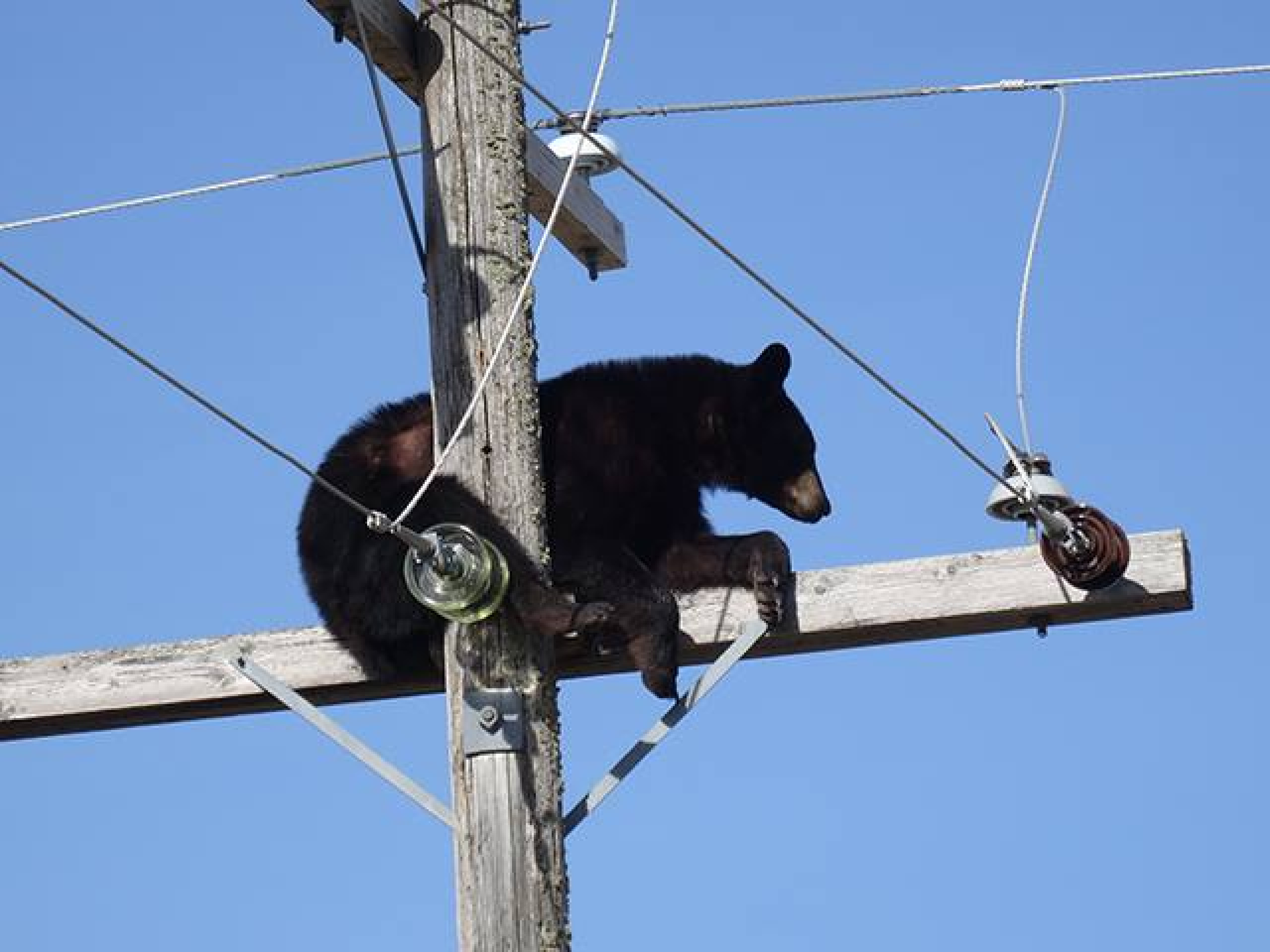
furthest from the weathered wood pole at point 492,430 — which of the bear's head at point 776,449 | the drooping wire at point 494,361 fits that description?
the bear's head at point 776,449

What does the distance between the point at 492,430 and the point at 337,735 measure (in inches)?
34.9

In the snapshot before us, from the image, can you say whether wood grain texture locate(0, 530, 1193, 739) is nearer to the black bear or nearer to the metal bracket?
the black bear

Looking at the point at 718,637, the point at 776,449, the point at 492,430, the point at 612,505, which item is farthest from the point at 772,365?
the point at 492,430

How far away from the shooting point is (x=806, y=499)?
8.66 meters

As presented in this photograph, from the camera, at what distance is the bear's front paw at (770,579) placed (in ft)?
20.3

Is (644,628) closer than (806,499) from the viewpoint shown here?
Yes

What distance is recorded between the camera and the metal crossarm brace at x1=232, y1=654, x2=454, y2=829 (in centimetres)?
545

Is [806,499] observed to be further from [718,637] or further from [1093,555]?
[1093,555]

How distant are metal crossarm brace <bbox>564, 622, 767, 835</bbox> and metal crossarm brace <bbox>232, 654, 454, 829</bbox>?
0.33 m

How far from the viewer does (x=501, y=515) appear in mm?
5645

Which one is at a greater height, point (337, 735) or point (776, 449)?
point (776, 449)

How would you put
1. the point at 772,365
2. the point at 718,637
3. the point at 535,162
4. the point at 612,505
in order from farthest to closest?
the point at 772,365, the point at 612,505, the point at 535,162, the point at 718,637

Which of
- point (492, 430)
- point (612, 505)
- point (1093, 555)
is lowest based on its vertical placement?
point (1093, 555)

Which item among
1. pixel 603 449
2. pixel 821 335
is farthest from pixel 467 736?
pixel 603 449
